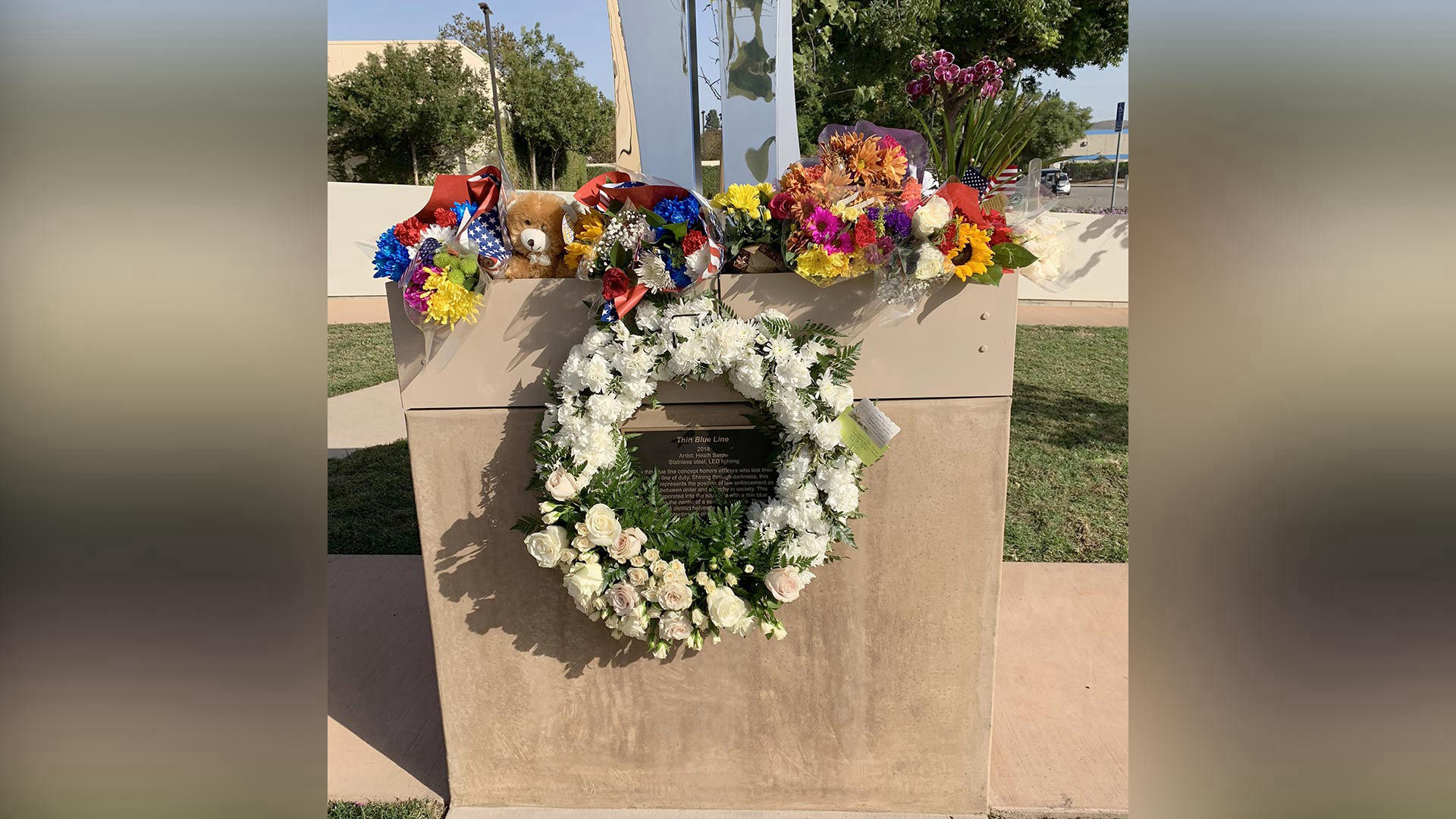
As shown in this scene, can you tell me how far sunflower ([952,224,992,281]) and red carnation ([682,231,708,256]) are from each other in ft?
2.33

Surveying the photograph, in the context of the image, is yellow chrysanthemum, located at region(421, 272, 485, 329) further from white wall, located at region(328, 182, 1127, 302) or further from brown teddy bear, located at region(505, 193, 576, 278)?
white wall, located at region(328, 182, 1127, 302)

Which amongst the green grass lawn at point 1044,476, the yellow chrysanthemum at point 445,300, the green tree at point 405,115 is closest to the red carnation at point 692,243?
the yellow chrysanthemum at point 445,300

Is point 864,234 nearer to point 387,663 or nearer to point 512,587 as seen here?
point 512,587

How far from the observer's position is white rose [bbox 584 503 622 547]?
2.13 m

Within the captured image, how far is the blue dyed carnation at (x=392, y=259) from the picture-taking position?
85.0 inches

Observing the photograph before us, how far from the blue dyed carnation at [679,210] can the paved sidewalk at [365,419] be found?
15.1ft

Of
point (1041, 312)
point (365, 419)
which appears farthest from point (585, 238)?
point (1041, 312)

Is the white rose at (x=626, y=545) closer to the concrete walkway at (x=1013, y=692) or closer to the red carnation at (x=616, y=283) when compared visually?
the red carnation at (x=616, y=283)

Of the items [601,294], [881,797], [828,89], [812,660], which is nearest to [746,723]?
[812,660]

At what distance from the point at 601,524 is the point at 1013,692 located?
7.04 ft

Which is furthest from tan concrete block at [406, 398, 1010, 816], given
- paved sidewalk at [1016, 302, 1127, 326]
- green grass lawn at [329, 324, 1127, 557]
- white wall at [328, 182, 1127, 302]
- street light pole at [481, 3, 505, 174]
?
white wall at [328, 182, 1127, 302]
